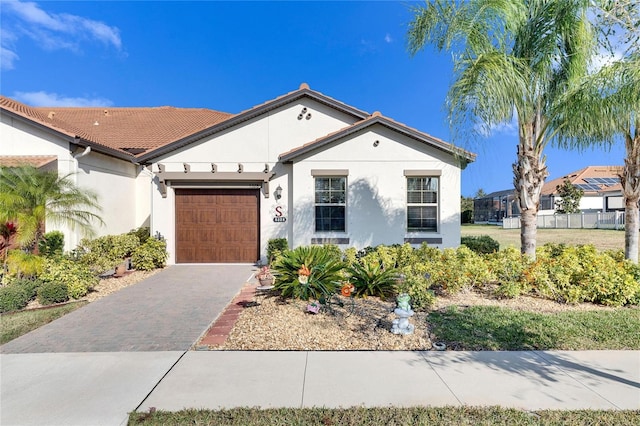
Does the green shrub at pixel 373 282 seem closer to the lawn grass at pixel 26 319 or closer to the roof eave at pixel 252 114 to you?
the lawn grass at pixel 26 319

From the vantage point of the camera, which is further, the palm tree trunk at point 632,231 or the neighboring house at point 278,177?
the neighboring house at point 278,177

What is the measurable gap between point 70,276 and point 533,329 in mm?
9521

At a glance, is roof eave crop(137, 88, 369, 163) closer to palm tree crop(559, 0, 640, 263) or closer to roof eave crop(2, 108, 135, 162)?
roof eave crop(2, 108, 135, 162)

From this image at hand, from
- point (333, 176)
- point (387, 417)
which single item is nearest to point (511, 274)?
point (387, 417)

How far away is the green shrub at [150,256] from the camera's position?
31.6ft

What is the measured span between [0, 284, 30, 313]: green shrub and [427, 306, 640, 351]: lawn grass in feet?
Answer: 26.9

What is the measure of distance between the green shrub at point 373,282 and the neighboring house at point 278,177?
12.2ft

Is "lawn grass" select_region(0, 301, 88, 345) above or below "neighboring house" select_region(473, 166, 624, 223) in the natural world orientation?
below

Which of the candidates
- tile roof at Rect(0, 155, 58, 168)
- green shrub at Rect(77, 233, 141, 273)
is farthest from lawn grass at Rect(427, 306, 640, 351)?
tile roof at Rect(0, 155, 58, 168)

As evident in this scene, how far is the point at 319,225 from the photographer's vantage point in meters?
10.6

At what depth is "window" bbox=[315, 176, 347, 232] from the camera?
10492mm

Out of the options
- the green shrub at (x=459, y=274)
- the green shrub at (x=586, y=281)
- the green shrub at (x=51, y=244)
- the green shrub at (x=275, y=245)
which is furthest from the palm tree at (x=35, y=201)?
the green shrub at (x=586, y=281)

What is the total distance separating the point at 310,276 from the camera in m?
6.14

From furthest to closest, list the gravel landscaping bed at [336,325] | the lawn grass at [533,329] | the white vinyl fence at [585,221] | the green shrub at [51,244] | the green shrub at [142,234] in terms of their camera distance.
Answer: the white vinyl fence at [585,221] < the green shrub at [142,234] < the green shrub at [51,244] < the gravel landscaping bed at [336,325] < the lawn grass at [533,329]
